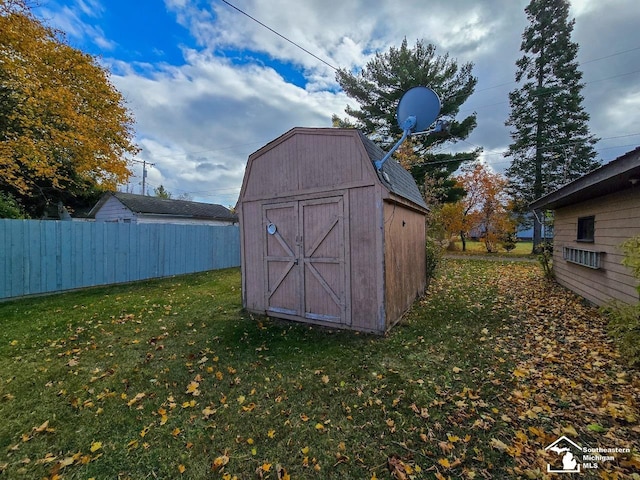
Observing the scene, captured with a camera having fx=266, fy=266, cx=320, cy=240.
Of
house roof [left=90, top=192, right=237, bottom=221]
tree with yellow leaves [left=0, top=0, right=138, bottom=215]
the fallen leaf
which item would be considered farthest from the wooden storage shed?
house roof [left=90, top=192, right=237, bottom=221]

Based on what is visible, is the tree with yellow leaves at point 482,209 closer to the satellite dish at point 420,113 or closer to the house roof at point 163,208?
the satellite dish at point 420,113

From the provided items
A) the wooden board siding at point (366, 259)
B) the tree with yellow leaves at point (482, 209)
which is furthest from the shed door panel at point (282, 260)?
the tree with yellow leaves at point (482, 209)

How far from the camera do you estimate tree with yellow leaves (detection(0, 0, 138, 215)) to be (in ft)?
25.7

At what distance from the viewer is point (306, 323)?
187 inches

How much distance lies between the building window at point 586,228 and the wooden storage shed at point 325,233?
3794 mm

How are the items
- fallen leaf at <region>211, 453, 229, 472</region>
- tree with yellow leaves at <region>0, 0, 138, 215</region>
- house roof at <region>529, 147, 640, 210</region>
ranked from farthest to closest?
tree with yellow leaves at <region>0, 0, 138, 215</region> → house roof at <region>529, 147, 640, 210</region> → fallen leaf at <region>211, 453, 229, 472</region>

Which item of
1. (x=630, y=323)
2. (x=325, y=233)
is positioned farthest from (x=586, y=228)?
(x=325, y=233)

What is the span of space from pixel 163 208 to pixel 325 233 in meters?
14.9

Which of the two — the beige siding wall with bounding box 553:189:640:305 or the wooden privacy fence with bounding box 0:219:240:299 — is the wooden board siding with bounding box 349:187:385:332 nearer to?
the beige siding wall with bounding box 553:189:640:305

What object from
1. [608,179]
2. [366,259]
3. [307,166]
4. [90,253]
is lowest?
[90,253]

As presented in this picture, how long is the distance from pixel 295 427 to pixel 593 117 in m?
21.8

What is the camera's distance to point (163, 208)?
52.2 feet

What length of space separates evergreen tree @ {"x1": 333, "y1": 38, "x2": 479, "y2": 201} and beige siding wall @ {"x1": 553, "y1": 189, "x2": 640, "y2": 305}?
8.91 metres

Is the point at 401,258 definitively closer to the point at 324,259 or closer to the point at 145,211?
the point at 324,259
